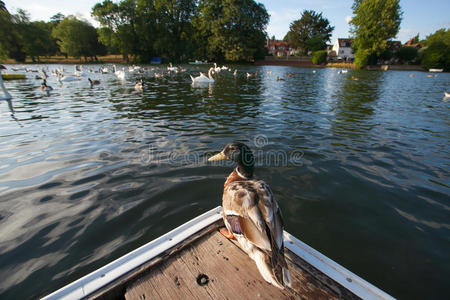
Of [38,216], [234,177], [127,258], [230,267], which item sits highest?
[234,177]

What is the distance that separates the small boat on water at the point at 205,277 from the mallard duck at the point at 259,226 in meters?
0.27

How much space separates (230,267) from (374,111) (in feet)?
42.1

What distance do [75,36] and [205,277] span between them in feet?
334

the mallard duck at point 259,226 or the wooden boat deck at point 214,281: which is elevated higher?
the mallard duck at point 259,226

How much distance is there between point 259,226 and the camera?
6.43ft

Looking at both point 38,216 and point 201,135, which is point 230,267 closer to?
point 38,216

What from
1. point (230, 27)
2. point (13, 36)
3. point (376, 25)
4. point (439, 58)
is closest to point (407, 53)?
point (439, 58)

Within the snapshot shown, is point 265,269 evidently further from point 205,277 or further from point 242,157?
point 242,157

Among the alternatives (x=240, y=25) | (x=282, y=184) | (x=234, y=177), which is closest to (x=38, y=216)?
(x=234, y=177)

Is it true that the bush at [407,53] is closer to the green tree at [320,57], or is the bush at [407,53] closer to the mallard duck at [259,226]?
the green tree at [320,57]

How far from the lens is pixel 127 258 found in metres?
2.10

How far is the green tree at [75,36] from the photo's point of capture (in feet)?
243

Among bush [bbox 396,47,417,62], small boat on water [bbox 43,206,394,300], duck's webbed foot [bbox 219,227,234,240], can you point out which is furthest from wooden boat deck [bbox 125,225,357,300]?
bush [bbox 396,47,417,62]

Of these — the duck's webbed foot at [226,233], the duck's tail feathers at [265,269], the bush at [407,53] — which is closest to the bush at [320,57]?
the bush at [407,53]
